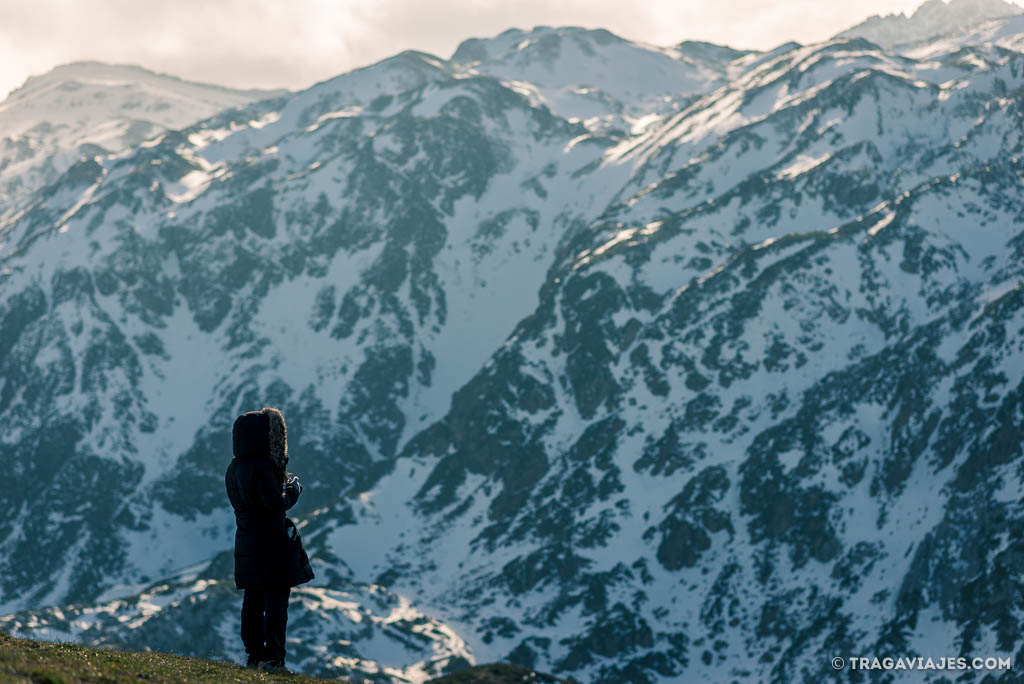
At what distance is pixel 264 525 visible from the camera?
25500mm

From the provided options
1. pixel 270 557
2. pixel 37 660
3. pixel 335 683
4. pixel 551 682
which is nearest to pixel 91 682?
pixel 37 660

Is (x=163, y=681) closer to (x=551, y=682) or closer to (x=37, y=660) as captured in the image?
(x=37, y=660)

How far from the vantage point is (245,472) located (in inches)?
982

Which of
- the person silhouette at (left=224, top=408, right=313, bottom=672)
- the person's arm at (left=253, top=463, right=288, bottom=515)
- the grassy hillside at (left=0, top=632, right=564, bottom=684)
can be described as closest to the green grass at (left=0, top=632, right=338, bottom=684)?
the grassy hillside at (left=0, top=632, right=564, bottom=684)

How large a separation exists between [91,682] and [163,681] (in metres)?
1.65

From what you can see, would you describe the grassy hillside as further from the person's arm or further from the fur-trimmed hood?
the fur-trimmed hood

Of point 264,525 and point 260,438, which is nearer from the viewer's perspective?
point 260,438

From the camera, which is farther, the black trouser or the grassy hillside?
the black trouser

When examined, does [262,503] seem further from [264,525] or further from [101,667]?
[101,667]

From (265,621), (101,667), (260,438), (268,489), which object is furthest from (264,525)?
(101,667)

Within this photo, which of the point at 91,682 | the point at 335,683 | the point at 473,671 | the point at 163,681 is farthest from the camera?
the point at 473,671

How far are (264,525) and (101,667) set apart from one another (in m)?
3.53

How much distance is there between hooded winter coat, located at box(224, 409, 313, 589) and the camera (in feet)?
81.9

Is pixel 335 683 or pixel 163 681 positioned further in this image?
pixel 335 683
